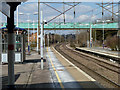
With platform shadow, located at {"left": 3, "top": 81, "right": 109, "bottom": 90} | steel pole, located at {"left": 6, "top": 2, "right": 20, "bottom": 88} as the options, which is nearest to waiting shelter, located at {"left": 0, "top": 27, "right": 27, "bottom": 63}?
platform shadow, located at {"left": 3, "top": 81, "right": 109, "bottom": 90}

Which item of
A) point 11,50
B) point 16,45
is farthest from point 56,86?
point 16,45

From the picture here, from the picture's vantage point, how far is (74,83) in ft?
31.6

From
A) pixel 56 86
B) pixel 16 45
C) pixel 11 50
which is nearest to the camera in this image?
pixel 11 50

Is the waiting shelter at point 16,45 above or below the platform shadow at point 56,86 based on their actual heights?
above

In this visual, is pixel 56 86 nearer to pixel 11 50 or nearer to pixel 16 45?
pixel 11 50

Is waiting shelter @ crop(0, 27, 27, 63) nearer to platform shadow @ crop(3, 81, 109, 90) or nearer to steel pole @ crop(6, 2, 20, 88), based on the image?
platform shadow @ crop(3, 81, 109, 90)

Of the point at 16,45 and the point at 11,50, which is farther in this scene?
the point at 16,45

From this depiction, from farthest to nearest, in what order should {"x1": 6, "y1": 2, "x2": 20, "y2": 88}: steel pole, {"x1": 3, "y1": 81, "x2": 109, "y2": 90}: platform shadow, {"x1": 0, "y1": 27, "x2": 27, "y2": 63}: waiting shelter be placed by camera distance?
{"x1": 0, "y1": 27, "x2": 27, "y2": 63}: waiting shelter → {"x1": 3, "y1": 81, "x2": 109, "y2": 90}: platform shadow → {"x1": 6, "y1": 2, "x2": 20, "y2": 88}: steel pole

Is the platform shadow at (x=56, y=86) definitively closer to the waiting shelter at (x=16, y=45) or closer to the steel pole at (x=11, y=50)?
the steel pole at (x=11, y=50)

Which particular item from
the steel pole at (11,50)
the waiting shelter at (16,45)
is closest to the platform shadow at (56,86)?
the steel pole at (11,50)

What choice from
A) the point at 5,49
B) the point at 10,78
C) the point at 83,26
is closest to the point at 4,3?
the point at 10,78

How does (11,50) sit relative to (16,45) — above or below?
above

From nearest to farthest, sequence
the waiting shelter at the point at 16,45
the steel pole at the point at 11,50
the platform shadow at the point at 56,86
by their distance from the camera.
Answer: the steel pole at the point at 11,50 → the platform shadow at the point at 56,86 → the waiting shelter at the point at 16,45

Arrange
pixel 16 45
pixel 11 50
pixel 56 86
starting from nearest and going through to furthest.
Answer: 1. pixel 11 50
2. pixel 56 86
3. pixel 16 45
